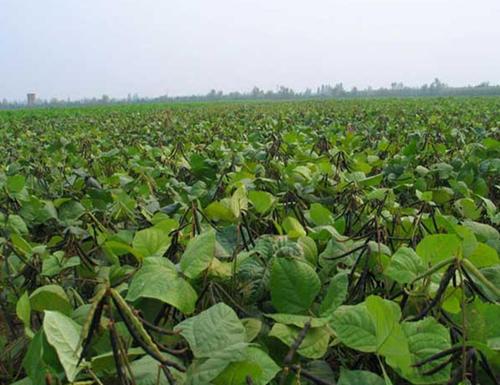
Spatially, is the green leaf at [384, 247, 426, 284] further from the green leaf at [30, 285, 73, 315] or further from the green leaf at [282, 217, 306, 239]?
the green leaf at [30, 285, 73, 315]

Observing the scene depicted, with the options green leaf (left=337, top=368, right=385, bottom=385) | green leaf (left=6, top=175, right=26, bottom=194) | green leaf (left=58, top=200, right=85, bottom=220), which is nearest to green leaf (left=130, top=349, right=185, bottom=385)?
green leaf (left=337, top=368, right=385, bottom=385)

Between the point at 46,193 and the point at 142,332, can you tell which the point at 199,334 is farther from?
the point at 46,193

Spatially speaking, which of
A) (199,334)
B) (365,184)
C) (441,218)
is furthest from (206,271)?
(365,184)

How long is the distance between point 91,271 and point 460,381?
2.75ft

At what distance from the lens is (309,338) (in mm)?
863

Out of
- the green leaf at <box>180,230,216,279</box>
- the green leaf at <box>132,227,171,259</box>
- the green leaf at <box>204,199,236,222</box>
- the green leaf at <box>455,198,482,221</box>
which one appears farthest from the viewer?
the green leaf at <box>455,198,482,221</box>

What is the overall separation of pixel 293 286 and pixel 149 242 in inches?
13.9

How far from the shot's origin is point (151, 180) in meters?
2.37

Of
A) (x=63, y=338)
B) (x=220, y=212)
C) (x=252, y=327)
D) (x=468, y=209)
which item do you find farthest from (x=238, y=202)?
(x=468, y=209)

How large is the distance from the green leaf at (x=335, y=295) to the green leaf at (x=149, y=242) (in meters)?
0.39

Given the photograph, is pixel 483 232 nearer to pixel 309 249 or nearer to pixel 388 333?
pixel 309 249

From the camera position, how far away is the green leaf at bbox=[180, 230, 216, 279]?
0.94 metres

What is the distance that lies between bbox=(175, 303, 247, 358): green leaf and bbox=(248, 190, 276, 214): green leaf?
2.26ft

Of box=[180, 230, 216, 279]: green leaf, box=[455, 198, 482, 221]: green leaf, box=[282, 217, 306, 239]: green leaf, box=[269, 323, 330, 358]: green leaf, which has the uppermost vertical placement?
box=[180, 230, 216, 279]: green leaf
